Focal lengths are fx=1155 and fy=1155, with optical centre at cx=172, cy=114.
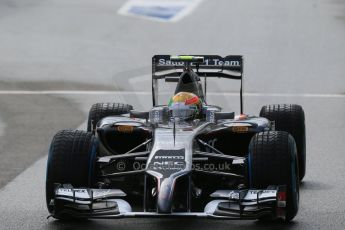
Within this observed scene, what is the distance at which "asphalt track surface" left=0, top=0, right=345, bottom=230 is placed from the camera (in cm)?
1277

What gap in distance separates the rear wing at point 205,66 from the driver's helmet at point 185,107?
4.47ft

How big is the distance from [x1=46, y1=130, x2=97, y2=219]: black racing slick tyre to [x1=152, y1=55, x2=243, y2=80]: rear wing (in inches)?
111

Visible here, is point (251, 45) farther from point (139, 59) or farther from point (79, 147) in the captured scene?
point (79, 147)

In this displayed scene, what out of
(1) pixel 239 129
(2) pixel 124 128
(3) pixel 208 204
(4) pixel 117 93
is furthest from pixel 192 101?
(4) pixel 117 93

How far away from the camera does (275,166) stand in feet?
35.9

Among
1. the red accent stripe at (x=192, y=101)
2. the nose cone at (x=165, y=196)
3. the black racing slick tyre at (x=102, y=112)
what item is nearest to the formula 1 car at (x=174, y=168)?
the nose cone at (x=165, y=196)

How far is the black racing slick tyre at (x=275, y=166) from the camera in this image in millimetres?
10906

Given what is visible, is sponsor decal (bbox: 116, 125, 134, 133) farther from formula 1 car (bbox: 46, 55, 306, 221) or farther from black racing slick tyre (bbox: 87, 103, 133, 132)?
black racing slick tyre (bbox: 87, 103, 133, 132)

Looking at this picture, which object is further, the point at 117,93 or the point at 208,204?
the point at 117,93

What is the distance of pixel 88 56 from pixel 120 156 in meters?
14.3

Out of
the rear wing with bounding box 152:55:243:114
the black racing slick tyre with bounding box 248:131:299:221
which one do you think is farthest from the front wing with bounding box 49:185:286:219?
the rear wing with bounding box 152:55:243:114

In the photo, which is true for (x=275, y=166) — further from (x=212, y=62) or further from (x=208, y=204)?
(x=212, y=62)

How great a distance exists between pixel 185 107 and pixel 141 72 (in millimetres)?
11102

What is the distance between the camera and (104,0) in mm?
33406
